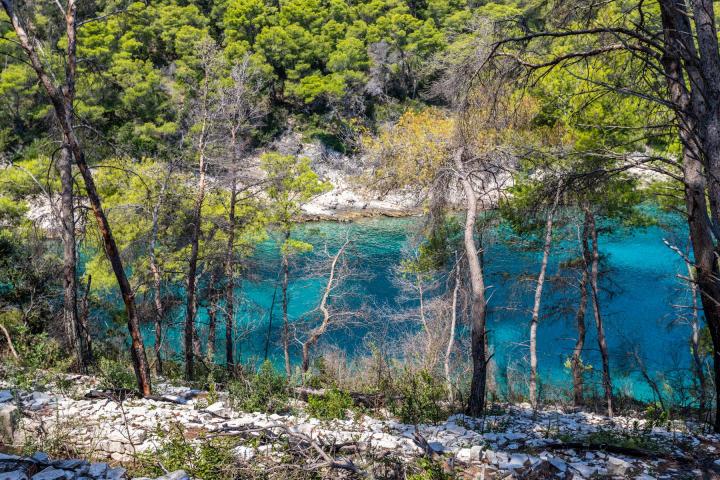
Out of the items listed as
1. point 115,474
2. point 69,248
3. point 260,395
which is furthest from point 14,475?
point 69,248

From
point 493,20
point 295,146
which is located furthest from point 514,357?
point 295,146

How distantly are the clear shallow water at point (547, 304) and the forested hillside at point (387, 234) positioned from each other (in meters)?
0.13

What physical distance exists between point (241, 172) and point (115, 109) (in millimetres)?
27871

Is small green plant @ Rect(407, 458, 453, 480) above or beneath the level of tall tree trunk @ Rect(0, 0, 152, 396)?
beneath

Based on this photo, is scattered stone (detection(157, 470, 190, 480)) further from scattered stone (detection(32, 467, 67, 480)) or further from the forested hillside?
scattered stone (detection(32, 467, 67, 480))

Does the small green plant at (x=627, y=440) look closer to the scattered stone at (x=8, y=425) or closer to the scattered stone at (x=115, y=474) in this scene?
the scattered stone at (x=115, y=474)

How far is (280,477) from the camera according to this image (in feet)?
11.1

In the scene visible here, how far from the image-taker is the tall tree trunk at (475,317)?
6.66m

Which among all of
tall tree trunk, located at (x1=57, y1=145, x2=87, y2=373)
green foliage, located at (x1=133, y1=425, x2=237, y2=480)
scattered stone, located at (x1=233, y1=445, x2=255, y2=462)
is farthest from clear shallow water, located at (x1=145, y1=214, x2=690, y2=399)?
green foliage, located at (x1=133, y1=425, x2=237, y2=480)

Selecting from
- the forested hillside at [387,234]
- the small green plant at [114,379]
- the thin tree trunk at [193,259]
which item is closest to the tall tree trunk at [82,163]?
the forested hillside at [387,234]

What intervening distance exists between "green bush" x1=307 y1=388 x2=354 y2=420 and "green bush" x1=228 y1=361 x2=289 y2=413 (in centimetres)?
47

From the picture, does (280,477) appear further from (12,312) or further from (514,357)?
(514,357)

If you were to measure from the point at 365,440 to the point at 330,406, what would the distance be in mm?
1466

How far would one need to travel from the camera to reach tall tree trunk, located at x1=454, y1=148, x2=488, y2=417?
6656mm
